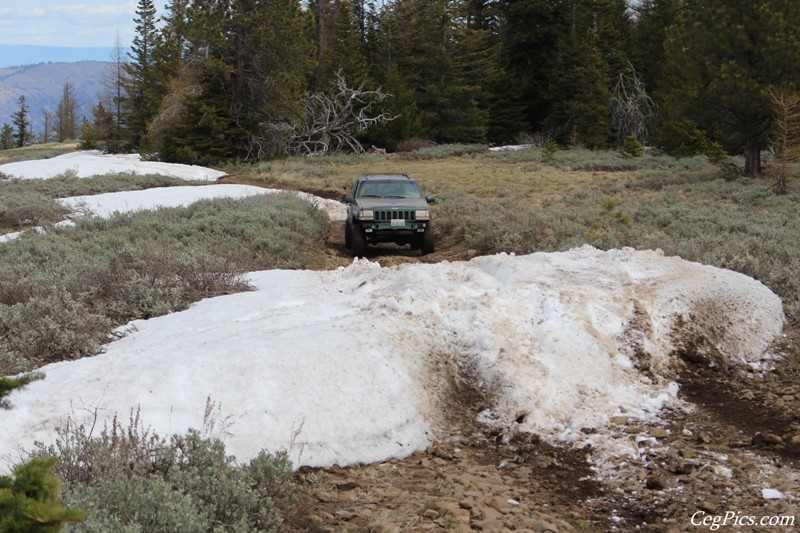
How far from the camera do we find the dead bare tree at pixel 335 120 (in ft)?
126

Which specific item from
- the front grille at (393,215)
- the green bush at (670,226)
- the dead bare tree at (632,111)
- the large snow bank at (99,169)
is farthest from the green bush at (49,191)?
the dead bare tree at (632,111)

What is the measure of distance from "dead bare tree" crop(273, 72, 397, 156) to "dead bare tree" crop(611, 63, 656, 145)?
13.8m

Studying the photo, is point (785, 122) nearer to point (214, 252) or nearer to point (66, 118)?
point (214, 252)

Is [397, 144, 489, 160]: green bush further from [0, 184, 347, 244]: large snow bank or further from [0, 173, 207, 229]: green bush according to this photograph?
[0, 184, 347, 244]: large snow bank

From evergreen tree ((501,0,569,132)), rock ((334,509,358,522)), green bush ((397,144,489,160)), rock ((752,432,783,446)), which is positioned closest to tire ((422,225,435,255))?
rock ((752,432,783,446))

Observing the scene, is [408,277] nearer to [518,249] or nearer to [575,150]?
[518,249]

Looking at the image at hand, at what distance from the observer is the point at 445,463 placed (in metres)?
5.01

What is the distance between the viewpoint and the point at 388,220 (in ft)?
43.9

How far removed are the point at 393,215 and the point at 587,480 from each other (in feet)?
30.0

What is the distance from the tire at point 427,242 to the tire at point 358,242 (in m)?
1.19

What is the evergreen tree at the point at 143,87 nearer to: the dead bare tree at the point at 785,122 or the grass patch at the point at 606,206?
the grass patch at the point at 606,206

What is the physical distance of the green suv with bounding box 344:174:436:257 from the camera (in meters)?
13.4

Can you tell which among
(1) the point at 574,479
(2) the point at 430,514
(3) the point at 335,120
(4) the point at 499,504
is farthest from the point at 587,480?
(3) the point at 335,120

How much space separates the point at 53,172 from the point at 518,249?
2079 centimetres
